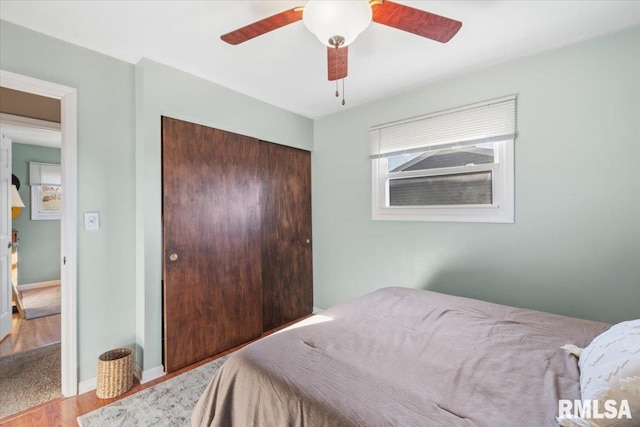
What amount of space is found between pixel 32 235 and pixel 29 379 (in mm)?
3593

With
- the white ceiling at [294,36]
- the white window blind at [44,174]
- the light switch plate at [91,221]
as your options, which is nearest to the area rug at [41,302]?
the white window blind at [44,174]

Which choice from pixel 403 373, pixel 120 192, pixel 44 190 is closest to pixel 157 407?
pixel 120 192

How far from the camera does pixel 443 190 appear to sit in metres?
2.50

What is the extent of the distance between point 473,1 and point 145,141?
227 centimetres

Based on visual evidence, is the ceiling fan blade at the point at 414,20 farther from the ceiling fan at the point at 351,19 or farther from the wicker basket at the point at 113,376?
the wicker basket at the point at 113,376

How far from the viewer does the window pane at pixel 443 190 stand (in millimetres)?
2297

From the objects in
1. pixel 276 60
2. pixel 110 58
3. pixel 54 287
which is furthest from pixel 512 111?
pixel 54 287

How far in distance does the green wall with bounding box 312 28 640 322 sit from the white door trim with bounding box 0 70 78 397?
2528 mm

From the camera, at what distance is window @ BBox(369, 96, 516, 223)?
2168 mm

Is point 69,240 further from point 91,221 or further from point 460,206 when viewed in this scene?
point 460,206

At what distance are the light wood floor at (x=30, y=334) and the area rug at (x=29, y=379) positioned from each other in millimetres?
148

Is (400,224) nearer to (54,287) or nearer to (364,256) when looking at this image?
(364,256)

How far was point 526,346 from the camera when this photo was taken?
122 cm

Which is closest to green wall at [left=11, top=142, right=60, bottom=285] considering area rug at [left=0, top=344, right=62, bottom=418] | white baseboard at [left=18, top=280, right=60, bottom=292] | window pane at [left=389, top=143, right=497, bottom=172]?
white baseboard at [left=18, top=280, right=60, bottom=292]
